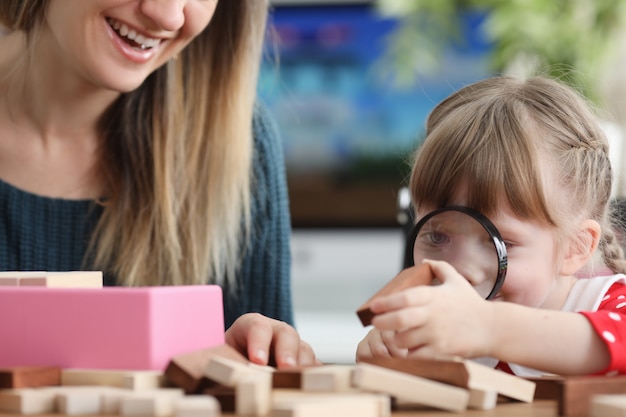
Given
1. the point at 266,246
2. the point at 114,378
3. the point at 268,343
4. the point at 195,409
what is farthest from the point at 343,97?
the point at 195,409

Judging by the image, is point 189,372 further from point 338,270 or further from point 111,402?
point 338,270

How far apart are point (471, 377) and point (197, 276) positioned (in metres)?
A: 0.98

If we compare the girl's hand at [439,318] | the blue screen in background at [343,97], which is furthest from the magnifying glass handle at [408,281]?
the blue screen in background at [343,97]

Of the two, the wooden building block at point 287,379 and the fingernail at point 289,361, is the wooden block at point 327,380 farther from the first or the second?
the fingernail at point 289,361

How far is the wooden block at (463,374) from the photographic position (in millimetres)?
668

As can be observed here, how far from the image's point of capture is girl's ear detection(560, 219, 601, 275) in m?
1.14

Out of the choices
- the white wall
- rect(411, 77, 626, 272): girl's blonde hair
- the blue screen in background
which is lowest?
the white wall

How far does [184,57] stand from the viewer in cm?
166

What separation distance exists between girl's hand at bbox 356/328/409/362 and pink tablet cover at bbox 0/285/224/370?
0.34m

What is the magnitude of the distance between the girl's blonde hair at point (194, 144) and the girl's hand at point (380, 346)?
593 millimetres

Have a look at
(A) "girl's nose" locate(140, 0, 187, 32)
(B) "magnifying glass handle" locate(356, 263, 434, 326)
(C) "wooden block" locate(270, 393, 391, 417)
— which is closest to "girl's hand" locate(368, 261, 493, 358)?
(B) "magnifying glass handle" locate(356, 263, 434, 326)

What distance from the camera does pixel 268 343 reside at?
2.90 feet

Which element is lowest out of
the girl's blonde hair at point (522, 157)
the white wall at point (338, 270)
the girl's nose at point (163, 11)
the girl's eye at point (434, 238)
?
the white wall at point (338, 270)

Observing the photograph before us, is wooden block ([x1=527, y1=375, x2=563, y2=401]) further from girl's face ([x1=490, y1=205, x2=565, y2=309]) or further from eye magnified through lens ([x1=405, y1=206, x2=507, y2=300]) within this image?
girl's face ([x1=490, y1=205, x2=565, y2=309])
